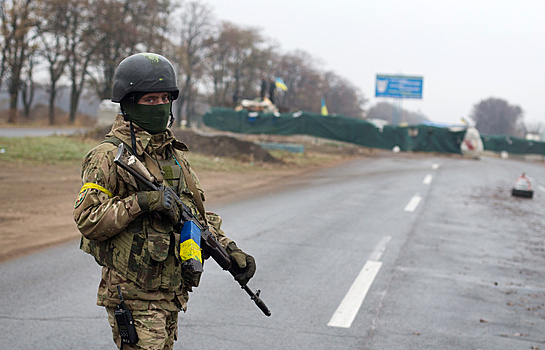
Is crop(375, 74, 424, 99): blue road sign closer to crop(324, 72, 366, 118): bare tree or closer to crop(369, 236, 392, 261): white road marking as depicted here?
crop(324, 72, 366, 118): bare tree

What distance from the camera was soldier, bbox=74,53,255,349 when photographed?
2.57m

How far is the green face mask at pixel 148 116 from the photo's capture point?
2807 mm

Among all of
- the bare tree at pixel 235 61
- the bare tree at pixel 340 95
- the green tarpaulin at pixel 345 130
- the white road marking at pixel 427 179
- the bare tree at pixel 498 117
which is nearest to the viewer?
the white road marking at pixel 427 179

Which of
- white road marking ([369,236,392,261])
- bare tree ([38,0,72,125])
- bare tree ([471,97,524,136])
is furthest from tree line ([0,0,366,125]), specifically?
bare tree ([471,97,524,136])

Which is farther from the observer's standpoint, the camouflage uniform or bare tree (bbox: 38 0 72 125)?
bare tree (bbox: 38 0 72 125)

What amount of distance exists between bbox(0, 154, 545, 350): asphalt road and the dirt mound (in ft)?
35.3

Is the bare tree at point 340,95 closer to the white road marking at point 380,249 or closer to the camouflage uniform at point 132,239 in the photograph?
the white road marking at point 380,249

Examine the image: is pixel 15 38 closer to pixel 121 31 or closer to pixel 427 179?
pixel 121 31

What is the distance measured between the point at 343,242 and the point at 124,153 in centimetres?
685

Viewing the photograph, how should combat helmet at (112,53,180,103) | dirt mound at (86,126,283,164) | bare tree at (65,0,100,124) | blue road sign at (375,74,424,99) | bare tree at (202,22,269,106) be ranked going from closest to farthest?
combat helmet at (112,53,180,103) → dirt mound at (86,126,283,164) → bare tree at (65,0,100,124) → blue road sign at (375,74,424,99) → bare tree at (202,22,269,106)

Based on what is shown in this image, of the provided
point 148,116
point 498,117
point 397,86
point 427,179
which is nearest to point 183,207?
point 148,116

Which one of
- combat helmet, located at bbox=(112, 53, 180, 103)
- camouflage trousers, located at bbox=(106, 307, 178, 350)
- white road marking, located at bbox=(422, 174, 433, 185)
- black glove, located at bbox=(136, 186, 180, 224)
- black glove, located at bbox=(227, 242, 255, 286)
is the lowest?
white road marking, located at bbox=(422, 174, 433, 185)

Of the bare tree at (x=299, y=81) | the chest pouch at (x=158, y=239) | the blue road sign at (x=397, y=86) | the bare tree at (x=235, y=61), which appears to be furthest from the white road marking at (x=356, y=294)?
the bare tree at (x=299, y=81)

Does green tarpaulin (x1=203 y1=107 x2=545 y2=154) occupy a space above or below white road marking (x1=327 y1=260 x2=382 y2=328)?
above
